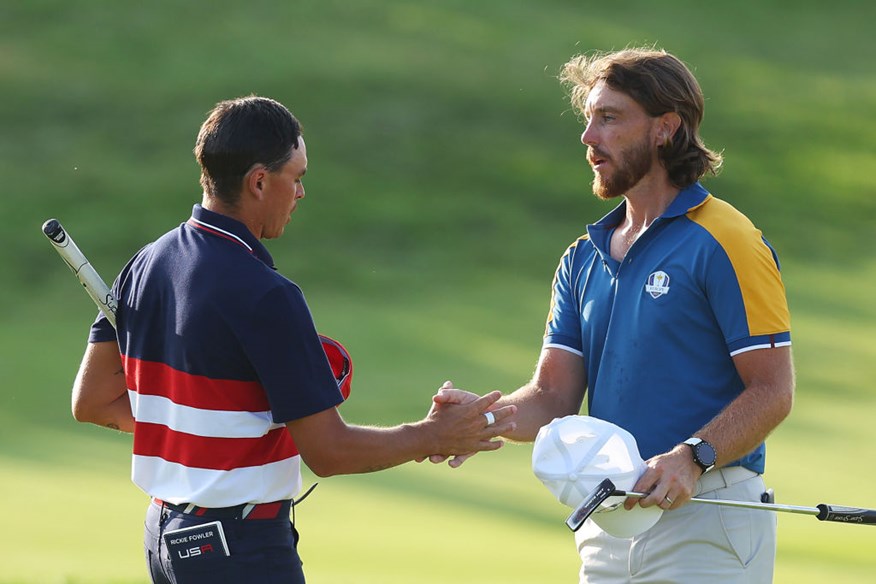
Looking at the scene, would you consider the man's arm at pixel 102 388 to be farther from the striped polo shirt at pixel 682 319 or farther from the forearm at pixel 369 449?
the striped polo shirt at pixel 682 319

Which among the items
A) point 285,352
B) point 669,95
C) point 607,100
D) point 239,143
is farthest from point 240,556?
point 669,95

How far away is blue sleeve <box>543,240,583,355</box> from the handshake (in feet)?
1.67

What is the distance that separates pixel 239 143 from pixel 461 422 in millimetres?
1066

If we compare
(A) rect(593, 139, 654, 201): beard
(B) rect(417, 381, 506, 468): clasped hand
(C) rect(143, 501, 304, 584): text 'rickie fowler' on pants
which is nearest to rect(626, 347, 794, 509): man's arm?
(B) rect(417, 381, 506, 468): clasped hand

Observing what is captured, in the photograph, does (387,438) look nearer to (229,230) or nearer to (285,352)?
(285,352)

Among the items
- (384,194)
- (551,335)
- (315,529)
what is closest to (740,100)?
(384,194)

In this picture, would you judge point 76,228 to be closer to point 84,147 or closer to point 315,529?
point 84,147

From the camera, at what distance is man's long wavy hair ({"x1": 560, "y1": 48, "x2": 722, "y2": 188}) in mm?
4914

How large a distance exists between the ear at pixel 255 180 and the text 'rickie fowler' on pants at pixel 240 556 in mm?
946

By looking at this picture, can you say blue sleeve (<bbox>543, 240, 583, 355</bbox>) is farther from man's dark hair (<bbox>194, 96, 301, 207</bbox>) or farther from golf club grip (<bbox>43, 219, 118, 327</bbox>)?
golf club grip (<bbox>43, 219, 118, 327</bbox>)

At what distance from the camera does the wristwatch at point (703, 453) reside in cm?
436

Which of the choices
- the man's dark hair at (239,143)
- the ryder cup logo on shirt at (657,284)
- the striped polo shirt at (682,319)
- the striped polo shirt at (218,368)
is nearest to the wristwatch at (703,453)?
the striped polo shirt at (682,319)

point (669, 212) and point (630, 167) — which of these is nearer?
point (669, 212)

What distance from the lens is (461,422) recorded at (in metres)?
4.53
